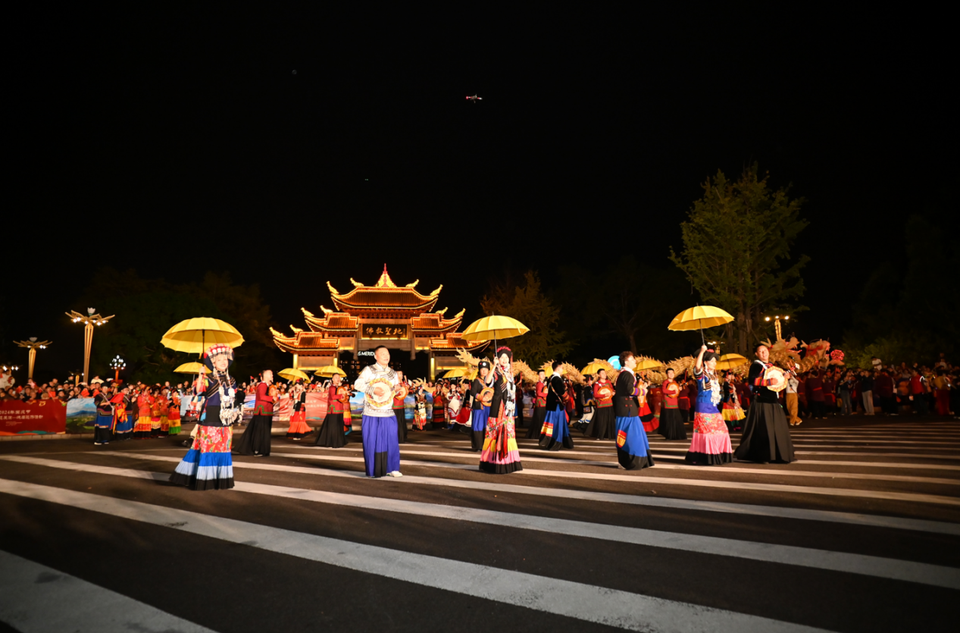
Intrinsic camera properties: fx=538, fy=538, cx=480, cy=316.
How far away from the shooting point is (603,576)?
140 inches

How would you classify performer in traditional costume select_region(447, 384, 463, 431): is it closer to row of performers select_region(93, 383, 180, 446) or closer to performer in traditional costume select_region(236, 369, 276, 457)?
row of performers select_region(93, 383, 180, 446)

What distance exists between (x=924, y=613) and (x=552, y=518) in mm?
2822

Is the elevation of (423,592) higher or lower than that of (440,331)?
lower

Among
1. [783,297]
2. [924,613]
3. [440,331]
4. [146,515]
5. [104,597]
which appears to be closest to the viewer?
[924,613]

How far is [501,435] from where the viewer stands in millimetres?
8203

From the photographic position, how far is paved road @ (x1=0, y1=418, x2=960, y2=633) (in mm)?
3010

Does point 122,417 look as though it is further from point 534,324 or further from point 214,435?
point 534,324

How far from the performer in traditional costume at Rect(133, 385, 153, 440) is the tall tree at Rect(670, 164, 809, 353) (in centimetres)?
2415

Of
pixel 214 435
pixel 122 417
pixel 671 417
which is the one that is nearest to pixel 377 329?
pixel 122 417

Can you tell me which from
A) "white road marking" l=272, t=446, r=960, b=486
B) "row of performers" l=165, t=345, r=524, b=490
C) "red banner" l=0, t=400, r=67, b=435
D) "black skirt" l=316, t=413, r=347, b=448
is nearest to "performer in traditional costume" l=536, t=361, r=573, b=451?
"white road marking" l=272, t=446, r=960, b=486

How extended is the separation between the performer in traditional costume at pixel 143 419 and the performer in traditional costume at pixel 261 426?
25.9 ft

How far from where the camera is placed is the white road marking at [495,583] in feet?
9.43

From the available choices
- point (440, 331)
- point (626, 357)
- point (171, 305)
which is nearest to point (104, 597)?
point (626, 357)

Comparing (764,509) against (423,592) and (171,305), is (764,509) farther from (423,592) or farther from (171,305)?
(171,305)
